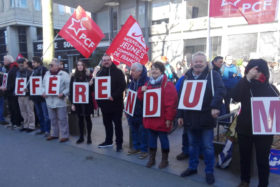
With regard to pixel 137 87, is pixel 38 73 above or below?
above

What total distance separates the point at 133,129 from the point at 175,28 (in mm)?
13906

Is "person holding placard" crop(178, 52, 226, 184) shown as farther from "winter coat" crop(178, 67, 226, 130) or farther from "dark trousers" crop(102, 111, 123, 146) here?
"dark trousers" crop(102, 111, 123, 146)

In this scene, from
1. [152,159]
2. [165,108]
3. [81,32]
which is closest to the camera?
[165,108]

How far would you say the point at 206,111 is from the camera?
3422mm

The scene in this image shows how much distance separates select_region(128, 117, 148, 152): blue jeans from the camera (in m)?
4.62

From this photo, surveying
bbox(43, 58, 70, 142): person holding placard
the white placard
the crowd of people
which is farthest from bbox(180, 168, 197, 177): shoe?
the white placard

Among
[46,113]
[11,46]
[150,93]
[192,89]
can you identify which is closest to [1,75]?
[46,113]

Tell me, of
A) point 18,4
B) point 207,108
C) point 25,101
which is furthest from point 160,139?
point 18,4

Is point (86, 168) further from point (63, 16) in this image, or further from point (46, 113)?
point (63, 16)

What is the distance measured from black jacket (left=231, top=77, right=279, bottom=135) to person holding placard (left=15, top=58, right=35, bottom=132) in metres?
5.26

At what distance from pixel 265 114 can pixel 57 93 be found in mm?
4233

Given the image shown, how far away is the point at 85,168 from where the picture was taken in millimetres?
4215

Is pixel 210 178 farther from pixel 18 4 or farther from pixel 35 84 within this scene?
pixel 18 4

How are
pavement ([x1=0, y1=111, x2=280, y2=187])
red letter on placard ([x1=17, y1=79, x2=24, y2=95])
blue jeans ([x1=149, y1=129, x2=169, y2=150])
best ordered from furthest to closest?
red letter on placard ([x1=17, y1=79, x2=24, y2=95]) → blue jeans ([x1=149, y1=129, x2=169, y2=150]) → pavement ([x1=0, y1=111, x2=280, y2=187])
